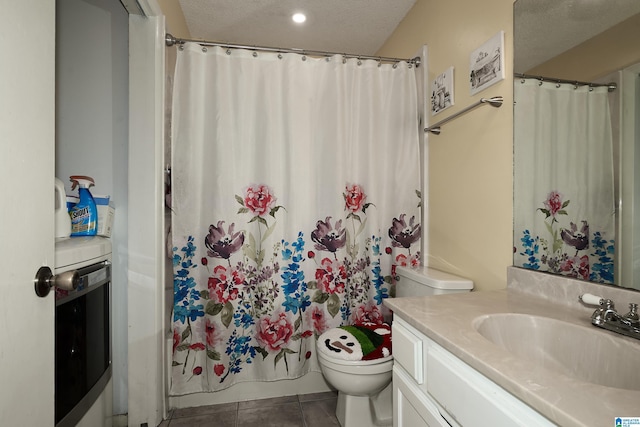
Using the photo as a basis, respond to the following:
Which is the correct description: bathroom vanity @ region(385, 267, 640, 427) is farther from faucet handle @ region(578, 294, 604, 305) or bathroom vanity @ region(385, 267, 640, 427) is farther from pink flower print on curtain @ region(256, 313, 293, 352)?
pink flower print on curtain @ region(256, 313, 293, 352)

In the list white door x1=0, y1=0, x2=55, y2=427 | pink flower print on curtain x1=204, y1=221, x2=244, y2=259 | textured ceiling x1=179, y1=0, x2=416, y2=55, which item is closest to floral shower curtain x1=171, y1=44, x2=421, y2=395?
pink flower print on curtain x1=204, y1=221, x2=244, y2=259

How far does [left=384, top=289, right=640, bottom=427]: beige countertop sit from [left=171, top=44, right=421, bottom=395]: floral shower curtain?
0.79m

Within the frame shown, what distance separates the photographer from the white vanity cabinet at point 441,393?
60 centimetres

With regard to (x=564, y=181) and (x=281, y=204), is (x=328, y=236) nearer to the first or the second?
(x=281, y=204)

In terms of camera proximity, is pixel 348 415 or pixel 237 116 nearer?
pixel 348 415

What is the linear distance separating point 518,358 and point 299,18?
2.36m

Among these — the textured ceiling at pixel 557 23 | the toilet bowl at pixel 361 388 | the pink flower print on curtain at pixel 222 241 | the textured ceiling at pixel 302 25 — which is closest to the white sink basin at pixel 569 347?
the toilet bowl at pixel 361 388

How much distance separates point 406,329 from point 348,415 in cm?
82

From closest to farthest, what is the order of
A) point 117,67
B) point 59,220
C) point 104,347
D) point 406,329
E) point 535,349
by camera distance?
point 535,349 → point 406,329 → point 59,220 → point 104,347 → point 117,67

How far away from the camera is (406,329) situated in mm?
1014

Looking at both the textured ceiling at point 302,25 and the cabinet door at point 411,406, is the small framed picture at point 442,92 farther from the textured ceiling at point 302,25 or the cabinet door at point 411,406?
the cabinet door at point 411,406

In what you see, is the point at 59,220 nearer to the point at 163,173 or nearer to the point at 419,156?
the point at 163,173

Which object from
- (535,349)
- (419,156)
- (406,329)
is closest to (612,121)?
(535,349)

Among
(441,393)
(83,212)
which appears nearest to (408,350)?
(441,393)
